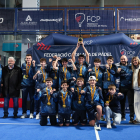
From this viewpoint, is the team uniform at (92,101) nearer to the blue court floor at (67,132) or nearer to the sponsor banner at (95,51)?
the blue court floor at (67,132)

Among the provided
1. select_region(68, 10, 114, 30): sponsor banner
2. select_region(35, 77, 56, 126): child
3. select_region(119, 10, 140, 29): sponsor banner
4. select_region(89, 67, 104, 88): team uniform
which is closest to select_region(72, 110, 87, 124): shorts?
select_region(35, 77, 56, 126): child

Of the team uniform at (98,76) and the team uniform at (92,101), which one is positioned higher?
the team uniform at (98,76)

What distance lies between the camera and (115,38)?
6.07 meters

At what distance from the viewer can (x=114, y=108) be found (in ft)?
12.9

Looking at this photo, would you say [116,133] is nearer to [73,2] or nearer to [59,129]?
[59,129]

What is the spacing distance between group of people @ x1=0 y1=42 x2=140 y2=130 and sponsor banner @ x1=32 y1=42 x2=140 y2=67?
99 centimetres

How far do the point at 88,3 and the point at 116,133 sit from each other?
37.1 feet

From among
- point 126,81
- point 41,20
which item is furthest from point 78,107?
point 41,20

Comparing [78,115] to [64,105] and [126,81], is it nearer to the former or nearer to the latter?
[64,105]

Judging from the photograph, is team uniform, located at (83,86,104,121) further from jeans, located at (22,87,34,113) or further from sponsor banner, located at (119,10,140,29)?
sponsor banner, located at (119,10,140,29)

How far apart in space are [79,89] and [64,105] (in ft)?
1.71

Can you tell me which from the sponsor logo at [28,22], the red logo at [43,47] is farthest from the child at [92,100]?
the sponsor logo at [28,22]

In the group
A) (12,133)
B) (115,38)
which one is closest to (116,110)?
(12,133)

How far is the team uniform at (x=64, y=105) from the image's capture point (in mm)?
3834
